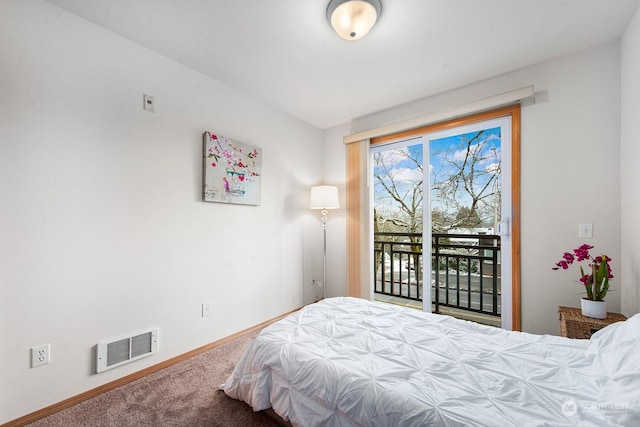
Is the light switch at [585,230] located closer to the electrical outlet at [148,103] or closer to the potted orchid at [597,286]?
the potted orchid at [597,286]

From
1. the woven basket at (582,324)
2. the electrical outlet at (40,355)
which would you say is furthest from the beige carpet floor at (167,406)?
the woven basket at (582,324)

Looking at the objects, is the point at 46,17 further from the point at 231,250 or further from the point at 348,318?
the point at 348,318

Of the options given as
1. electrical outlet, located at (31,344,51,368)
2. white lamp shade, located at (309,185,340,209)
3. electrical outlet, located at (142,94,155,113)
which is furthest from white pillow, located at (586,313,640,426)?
electrical outlet, located at (142,94,155,113)

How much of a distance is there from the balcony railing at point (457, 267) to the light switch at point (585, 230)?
651mm

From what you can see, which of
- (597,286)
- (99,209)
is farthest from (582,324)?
(99,209)

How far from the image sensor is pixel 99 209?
1830mm

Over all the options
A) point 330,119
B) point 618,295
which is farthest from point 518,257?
point 330,119

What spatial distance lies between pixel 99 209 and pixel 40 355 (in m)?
0.90

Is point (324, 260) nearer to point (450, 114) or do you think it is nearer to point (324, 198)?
point (324, 198)

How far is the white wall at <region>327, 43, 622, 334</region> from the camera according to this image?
203cm

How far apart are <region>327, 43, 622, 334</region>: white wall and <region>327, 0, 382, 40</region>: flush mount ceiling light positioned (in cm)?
153

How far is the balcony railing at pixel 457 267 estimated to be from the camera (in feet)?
9.77

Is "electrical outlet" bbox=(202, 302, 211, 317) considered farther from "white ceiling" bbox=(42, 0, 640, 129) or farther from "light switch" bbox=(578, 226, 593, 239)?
"light switch" bbox=(578, 226, 593, 239)

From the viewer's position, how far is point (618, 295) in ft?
6.57
